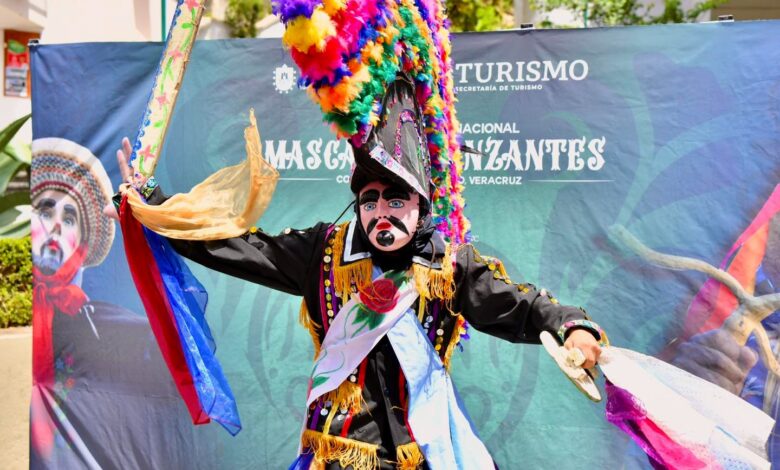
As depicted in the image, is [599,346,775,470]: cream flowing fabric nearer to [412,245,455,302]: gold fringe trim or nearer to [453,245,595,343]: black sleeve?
[453,245,595,343]: black sleeve

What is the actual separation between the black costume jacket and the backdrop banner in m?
1.18

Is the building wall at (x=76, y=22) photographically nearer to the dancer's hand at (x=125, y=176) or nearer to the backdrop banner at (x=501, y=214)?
the backdrop banner at (x=501, y=214)

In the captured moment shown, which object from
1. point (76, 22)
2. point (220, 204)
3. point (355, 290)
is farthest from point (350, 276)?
point (76, 22)

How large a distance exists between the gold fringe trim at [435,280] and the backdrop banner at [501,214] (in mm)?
1275

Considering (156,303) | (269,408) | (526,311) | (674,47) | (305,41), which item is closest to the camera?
(305,41)

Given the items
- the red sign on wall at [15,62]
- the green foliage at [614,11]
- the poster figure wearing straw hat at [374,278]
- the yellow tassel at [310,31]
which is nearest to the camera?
the yellow tassel at [310,31]

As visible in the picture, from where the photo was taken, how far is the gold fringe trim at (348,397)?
2666mm

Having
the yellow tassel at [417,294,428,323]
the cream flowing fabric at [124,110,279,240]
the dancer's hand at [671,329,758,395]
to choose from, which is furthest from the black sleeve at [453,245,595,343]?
the dancer's hand at [671,329,758,395]

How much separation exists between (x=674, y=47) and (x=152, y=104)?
2.31 metres

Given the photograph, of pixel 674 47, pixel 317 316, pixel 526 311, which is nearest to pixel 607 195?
pixel 674 47

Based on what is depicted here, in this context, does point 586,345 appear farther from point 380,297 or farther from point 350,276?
point 350,276

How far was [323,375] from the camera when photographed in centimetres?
270

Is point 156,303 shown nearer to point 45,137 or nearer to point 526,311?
point 526,311

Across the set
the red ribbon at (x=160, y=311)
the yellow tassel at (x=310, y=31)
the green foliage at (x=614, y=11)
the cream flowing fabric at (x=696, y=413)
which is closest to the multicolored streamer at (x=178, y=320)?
the red ribbon at (x=160, y=311)
